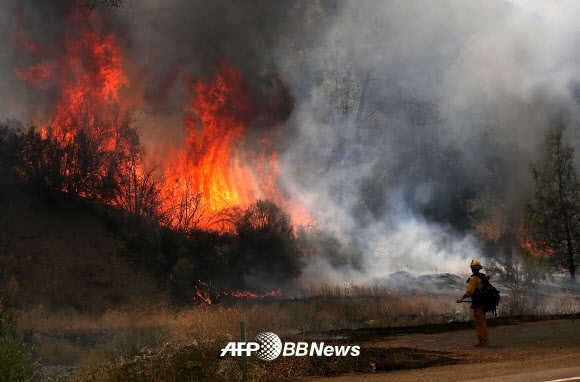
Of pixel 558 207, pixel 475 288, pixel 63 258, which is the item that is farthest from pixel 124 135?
pixel 558 207

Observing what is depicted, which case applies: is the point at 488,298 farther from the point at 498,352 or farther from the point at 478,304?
the point at 498,352

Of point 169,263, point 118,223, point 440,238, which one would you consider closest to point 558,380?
point 169,263

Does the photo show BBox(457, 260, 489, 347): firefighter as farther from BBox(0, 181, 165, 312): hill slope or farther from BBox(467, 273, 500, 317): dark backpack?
BBox(0, 181, 165, 312): hill slope

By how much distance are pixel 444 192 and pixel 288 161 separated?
18.6 m

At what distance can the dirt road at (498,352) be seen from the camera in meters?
11.3

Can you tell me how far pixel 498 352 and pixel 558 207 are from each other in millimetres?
22875

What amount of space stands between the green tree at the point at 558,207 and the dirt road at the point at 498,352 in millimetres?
15867

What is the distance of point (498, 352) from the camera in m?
14.5

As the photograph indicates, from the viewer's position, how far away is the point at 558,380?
9.41 m

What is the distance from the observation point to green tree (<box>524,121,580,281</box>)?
34344mm

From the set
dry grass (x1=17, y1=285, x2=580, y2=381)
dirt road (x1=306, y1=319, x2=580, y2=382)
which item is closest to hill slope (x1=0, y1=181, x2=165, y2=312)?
dry grass (x1=17, y1=285, x2=580, y2=381)

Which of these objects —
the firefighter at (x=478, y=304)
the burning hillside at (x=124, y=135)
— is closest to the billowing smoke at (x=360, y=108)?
the burning hillside at (x=124, y=135)

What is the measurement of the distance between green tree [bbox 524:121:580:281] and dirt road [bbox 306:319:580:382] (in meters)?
15.9

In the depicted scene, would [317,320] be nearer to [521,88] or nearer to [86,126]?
[86,126]
